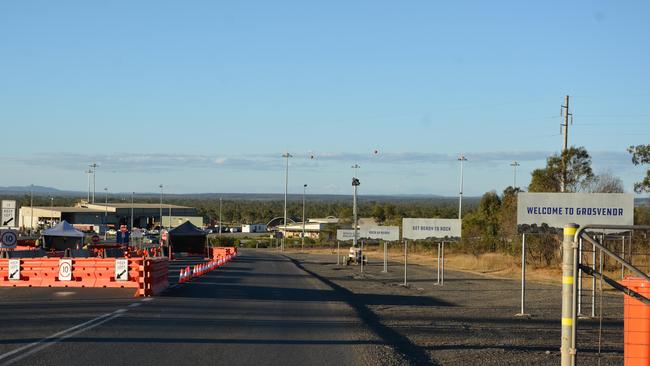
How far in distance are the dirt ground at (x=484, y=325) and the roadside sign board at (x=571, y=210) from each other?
2.52 metres

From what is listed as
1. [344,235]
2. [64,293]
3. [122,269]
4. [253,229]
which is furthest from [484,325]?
[253,229]

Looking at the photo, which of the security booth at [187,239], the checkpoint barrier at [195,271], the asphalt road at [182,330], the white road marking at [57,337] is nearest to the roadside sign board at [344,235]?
the checkpoint barrier at [195,271]

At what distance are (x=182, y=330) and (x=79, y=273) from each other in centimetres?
1305

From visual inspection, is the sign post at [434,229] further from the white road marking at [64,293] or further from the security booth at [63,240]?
the security booth at [63,240]

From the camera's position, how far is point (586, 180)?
50562 mm

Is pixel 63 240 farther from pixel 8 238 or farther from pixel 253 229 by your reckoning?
pixel 253 229

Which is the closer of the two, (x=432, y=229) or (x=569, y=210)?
(x=569, y=210)

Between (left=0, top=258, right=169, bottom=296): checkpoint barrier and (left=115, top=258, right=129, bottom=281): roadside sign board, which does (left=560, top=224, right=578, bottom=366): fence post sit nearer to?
(left=0, top=258, right=169, bottom=296): checkpoint barrier

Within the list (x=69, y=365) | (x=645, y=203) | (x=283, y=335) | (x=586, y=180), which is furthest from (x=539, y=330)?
(x=586, y=180)

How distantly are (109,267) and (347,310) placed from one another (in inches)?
373

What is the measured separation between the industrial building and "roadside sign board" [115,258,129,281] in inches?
3417

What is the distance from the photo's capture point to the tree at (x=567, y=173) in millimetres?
50344

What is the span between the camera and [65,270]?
92.3ft

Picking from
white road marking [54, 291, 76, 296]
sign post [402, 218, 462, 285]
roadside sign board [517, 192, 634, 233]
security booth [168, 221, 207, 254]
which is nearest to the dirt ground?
roadside sign board [517, 192, 634, 233]
